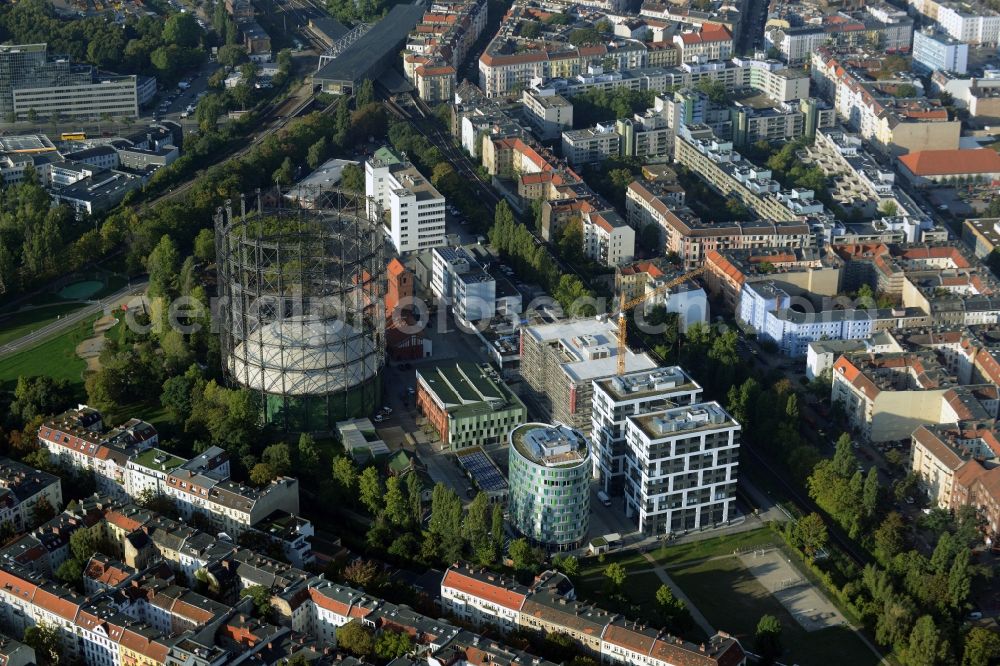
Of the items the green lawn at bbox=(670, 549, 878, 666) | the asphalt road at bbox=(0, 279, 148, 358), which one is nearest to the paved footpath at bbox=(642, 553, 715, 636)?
the green lawn at bbox=(670, 549, 878, 666)

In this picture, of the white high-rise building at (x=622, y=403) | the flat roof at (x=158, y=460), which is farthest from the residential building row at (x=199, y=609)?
the white high-rise building at (x=622, y=403)

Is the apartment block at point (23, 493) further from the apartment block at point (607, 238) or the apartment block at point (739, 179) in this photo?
the apartment block at point (739, 179)

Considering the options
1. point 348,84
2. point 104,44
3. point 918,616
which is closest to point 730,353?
point 918,616

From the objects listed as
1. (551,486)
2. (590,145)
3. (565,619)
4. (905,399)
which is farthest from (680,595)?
(590,145)

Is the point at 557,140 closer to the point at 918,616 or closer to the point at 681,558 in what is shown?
the point at 681,558

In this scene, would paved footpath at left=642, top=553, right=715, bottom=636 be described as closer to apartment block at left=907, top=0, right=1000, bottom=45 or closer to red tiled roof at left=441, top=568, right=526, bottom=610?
red tiled roof at left=441, top=568, right=526, bottom=610

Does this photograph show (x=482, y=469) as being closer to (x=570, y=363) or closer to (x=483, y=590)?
(x=570, y=363)
